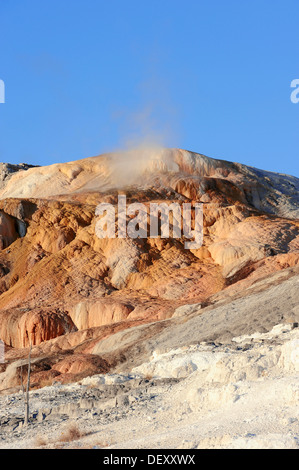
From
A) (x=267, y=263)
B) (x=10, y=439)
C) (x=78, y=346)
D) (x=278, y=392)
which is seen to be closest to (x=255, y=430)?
(x=278, y=392)

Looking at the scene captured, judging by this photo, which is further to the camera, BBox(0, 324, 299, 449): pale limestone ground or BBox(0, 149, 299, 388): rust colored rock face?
BBox(0, 149, 299, 388): rust colored rock face

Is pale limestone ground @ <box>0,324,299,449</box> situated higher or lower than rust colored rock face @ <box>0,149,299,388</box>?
lower

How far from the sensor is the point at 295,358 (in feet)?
61.3

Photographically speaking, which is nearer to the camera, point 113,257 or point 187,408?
point 187,408

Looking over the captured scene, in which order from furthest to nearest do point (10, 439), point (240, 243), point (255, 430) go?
1. point (240, 243)
2. point (10, 439)
3. point (255, 430)

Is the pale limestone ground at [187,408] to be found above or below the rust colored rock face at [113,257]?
below

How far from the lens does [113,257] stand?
190 feet

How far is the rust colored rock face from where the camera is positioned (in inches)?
1906

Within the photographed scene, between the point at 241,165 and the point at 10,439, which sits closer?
the point at 10,439

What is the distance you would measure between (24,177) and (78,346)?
44.0m

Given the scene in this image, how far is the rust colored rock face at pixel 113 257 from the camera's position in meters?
48.4

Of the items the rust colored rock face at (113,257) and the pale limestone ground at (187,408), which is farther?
the rust colored rock face at (113,257)

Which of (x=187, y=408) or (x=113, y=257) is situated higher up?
(x=113, y=257)

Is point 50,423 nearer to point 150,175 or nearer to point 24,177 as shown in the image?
point 150,175
